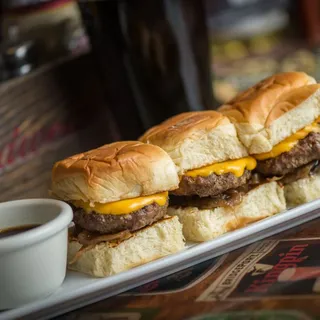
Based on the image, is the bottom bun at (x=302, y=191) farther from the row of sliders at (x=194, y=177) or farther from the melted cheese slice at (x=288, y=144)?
the melted cheese slice at (x=288, y=144)

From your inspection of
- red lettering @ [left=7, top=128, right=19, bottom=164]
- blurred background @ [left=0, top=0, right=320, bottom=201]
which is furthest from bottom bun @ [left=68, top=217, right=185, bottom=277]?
red lettering @ [left=7, top=128, right=19, bottom=164]

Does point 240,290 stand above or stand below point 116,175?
below

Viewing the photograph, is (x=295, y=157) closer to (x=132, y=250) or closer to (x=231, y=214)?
(x=231, y=214)

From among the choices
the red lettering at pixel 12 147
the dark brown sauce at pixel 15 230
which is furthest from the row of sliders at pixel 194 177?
the red lettering at pixel 12 147

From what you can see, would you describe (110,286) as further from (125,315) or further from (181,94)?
(181,94)

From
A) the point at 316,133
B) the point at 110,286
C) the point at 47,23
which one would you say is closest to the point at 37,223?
the point at 110,286

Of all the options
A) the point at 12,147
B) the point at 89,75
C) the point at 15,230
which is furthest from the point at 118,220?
the point at 89,75

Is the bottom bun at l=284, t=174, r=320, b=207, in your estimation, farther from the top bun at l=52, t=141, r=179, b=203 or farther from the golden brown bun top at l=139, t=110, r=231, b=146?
the top bun at l=52, t=141, r=179, b=203
